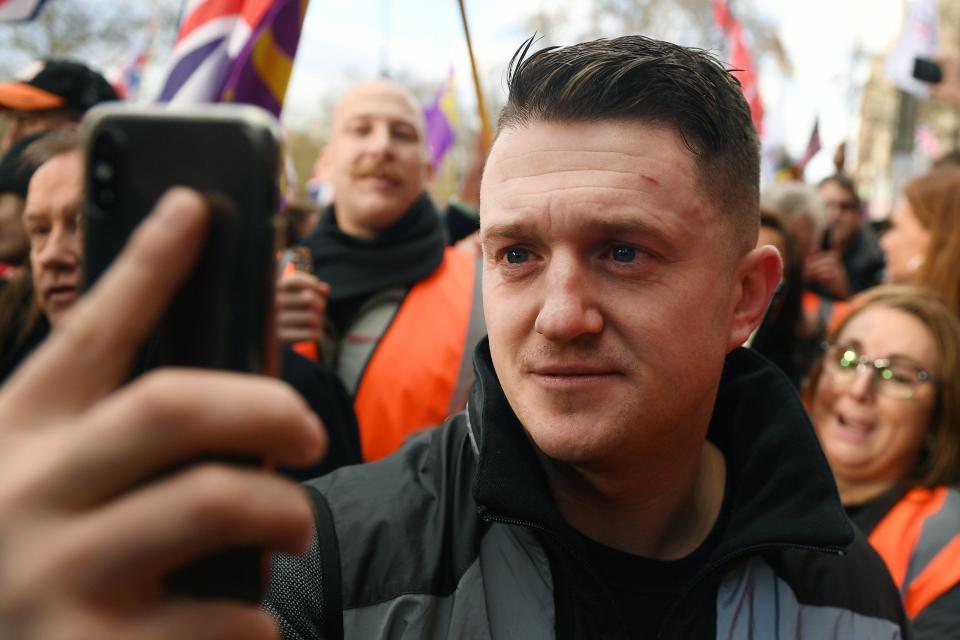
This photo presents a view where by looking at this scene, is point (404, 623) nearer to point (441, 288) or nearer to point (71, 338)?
point (71, 338)

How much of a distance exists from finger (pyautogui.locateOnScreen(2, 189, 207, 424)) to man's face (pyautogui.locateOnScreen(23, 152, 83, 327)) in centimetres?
222

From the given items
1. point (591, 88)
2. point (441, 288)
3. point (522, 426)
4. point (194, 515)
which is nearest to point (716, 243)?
point (591, 88)

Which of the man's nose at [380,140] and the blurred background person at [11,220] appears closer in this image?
the blurred background person at [11,220]

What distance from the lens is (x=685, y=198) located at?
180 cm

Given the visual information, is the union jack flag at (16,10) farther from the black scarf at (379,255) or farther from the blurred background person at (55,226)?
the black scarf at (379,255)

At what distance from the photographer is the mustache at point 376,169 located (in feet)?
13.1

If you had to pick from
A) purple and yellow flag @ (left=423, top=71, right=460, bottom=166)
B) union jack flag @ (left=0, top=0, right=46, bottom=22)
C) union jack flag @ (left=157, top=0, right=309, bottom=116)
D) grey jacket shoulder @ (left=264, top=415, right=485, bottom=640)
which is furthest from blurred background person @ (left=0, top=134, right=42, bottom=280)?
purple and yellow flag @ (left=423, top=71, right=460, bottom=166)

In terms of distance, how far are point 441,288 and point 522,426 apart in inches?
77.0

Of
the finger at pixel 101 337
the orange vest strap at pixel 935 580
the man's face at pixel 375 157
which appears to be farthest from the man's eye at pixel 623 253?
the man's face at pixel 375 157

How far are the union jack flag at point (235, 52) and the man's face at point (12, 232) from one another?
0.65m

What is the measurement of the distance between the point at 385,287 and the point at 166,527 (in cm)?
311

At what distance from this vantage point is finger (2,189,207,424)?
23.9 inches

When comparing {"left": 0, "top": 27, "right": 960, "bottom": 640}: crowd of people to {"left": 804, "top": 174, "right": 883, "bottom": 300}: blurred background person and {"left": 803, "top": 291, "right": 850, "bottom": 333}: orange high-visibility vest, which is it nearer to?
{"left": 803, "top": 291, "right": 850, "bottom": 333}: orange high-visibility vest

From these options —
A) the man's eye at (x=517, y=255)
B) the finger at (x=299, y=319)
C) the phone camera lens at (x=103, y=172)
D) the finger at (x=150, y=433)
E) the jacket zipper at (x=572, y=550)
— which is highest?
the phone camera lens at (x=103, y=172)
